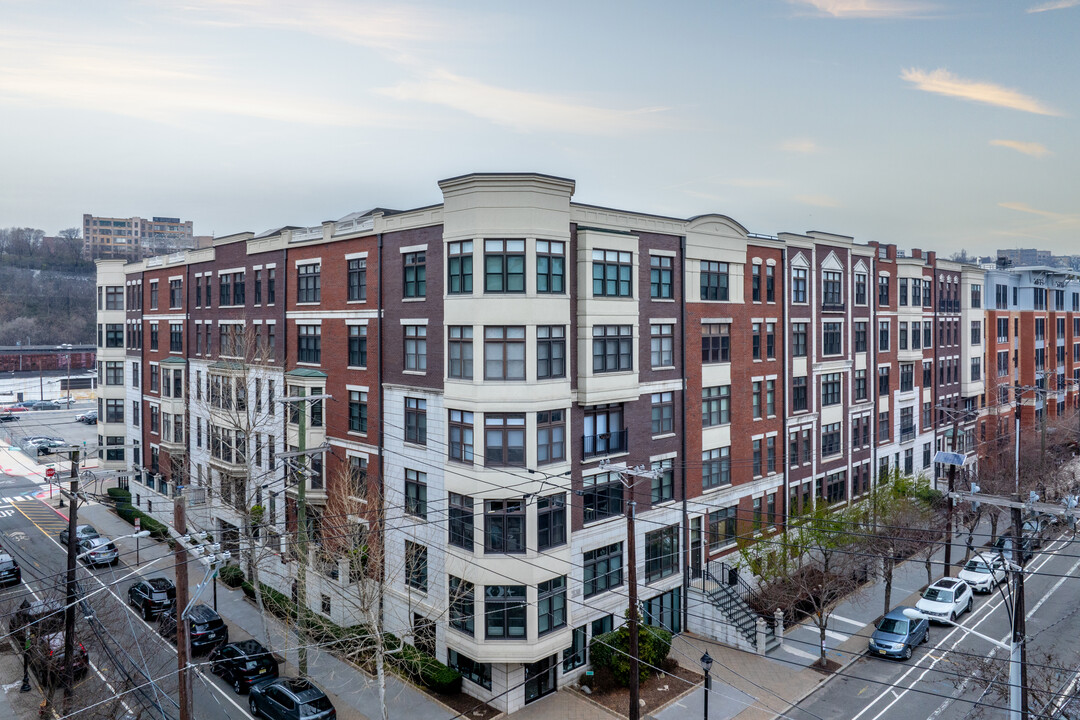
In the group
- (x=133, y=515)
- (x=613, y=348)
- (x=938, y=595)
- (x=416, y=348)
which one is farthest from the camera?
(x=133, y=515)

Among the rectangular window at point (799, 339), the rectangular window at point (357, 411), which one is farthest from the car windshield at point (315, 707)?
the rectangular window at point (799, 339)

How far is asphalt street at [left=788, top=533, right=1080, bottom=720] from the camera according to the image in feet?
85.0

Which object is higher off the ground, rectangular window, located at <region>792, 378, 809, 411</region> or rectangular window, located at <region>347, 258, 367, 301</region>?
rectangular window, located at <region>347, 258, 367, 301</region>

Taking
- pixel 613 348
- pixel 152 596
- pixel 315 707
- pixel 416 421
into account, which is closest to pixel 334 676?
pixel 315 707

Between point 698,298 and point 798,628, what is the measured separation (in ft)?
52.8

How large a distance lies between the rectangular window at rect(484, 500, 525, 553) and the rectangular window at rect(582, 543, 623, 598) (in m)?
3.89

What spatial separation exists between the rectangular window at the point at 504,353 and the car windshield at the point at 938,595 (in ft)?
80.7

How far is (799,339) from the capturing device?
1571 inches

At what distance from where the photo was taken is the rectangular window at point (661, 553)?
31.1m

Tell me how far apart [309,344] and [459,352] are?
1331cm

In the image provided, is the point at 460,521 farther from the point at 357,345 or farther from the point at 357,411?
the point at 357,345

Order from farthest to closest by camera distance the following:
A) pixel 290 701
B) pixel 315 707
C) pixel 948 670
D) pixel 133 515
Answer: pixel 133 515
pixel 948 670
pixel 290 701
pixel 315 707

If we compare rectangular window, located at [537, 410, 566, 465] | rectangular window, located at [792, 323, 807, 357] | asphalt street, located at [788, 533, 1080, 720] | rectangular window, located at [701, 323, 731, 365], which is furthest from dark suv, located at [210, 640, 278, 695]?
rectangular window, located at [792, 323, 807, 357]

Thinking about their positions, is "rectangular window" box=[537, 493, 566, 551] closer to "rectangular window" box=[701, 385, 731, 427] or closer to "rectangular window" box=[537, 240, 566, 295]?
"rectangular window" box=[537, 240, 566, 295]
